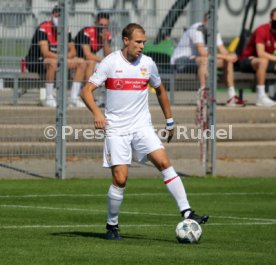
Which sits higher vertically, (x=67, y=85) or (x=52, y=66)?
(x=52, y=66)

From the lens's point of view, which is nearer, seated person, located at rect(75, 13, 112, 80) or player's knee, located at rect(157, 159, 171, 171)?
player's knee, located at rect(157, 159, 171, 171)

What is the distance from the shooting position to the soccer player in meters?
12.8

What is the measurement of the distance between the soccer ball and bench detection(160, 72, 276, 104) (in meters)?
9.52

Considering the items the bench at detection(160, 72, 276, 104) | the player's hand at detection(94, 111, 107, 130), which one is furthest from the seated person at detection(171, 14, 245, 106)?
the player's hand at detection(94, 111, 107, 130)

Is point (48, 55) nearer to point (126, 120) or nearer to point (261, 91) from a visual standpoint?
point (261, 91)

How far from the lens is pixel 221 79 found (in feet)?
83.7

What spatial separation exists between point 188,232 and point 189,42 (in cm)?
993

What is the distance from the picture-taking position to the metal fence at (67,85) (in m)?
20.5

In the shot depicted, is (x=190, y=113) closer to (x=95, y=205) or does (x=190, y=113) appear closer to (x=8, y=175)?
(x=8, y=175)

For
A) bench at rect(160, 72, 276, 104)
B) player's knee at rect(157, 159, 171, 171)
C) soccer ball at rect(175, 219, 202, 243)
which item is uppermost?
bench at rect(160, 72, 276, 104)

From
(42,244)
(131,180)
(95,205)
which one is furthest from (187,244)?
(131,180)

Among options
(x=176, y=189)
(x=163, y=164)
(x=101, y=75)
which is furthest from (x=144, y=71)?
(x=176, y=189)

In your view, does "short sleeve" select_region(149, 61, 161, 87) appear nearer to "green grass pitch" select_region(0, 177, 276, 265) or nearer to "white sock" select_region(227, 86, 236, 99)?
"green grass pitch" select_region(0, 177, 276, 265)

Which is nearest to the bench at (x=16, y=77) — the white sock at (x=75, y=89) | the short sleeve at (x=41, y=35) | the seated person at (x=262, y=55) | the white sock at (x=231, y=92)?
the short sleeve at (x=41, y=35)
